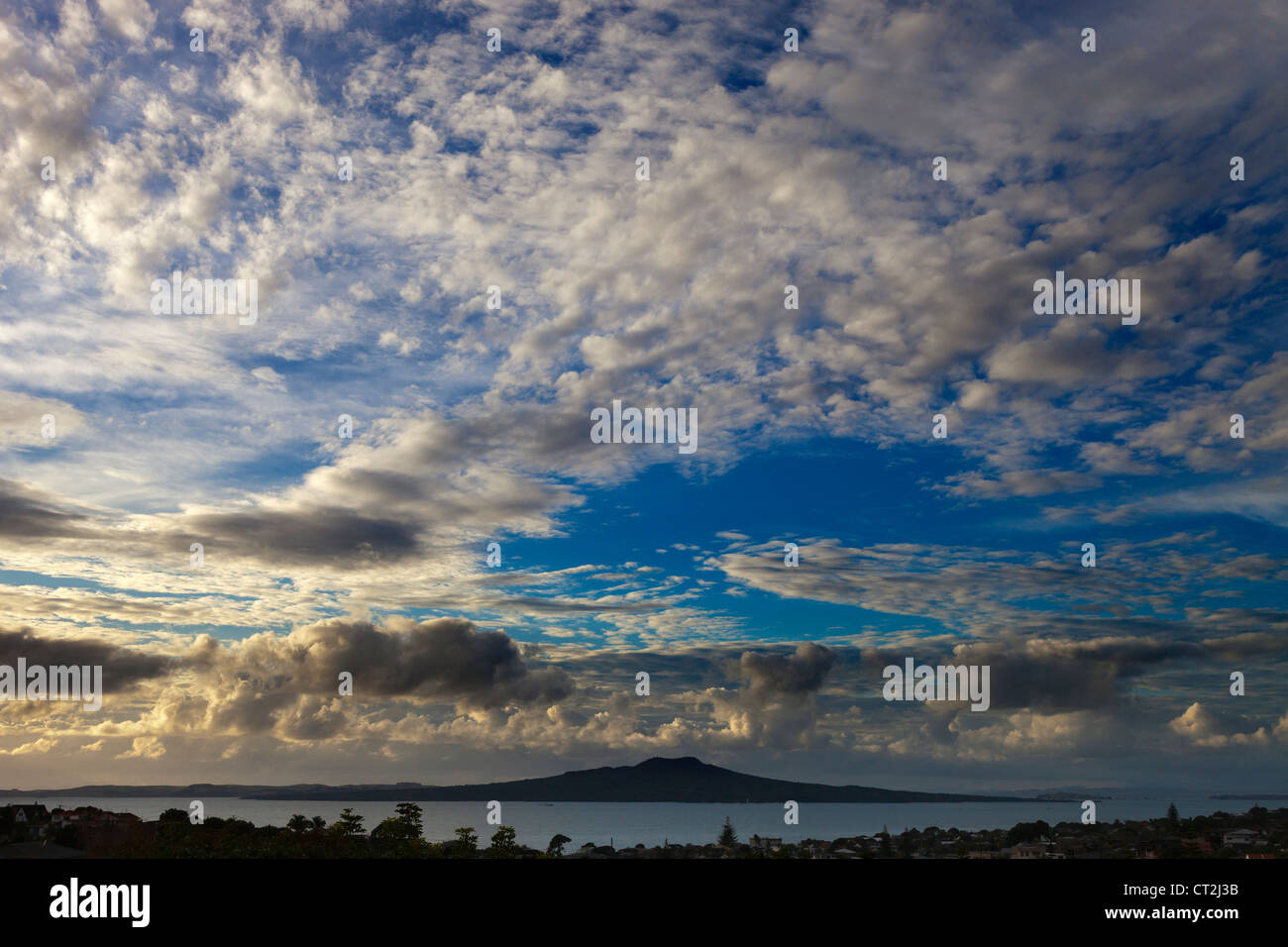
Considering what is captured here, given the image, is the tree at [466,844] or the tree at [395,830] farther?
the tree at [466,844]

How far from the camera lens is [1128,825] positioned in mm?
98875

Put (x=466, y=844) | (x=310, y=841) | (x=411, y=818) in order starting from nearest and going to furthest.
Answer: (x=310, y=841), (x=411, y=818), (x=466, y=844)

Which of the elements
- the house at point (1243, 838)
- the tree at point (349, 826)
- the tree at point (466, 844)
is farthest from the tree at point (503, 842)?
the house at point (1243, 838)

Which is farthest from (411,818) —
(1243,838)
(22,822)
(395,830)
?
(1243,838)

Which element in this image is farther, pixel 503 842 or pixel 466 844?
pixel 466 844

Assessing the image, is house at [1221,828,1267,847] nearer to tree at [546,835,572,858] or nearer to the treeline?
tree at [546,835,572,858]

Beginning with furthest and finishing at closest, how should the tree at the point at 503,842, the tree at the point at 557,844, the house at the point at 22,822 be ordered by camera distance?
the tree at the point at 557,844 → the house at the point at 22,822 → the tree at the point at 503,842

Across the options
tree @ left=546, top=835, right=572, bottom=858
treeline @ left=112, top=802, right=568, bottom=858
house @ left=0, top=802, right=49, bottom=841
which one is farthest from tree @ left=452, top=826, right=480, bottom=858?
house @ left=0, top=802, right=49, bottom=841

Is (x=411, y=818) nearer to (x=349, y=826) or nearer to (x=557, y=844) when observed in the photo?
(x=349, y=826)

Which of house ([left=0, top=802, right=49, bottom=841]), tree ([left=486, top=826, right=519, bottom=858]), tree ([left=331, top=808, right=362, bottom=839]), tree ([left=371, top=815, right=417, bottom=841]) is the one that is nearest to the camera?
tree ([left=486, top=826, right=519, bottom=858])

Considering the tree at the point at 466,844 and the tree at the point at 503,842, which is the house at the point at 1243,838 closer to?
the tree at the point at 503,842
